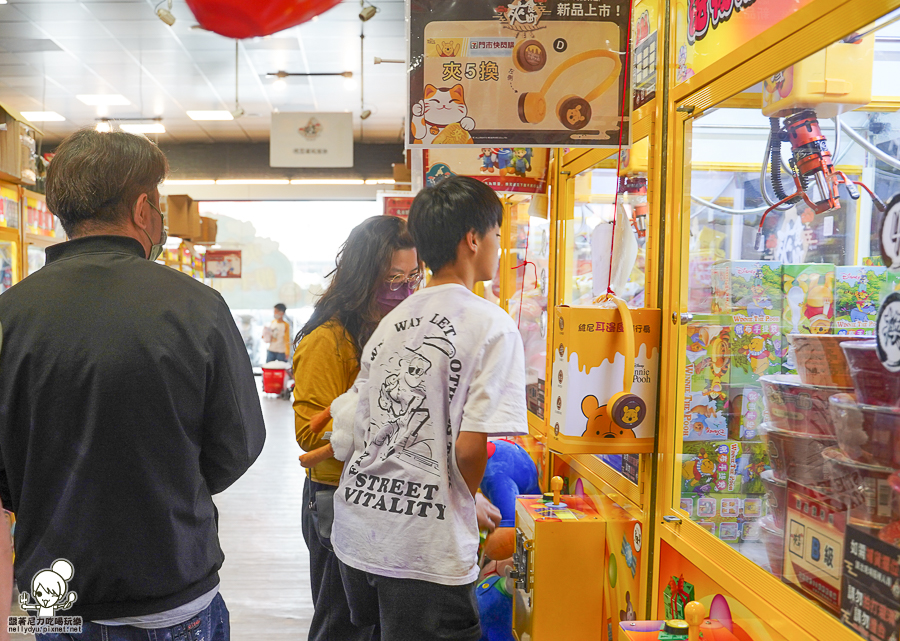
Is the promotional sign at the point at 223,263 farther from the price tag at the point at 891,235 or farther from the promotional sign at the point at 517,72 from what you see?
the price tag at the point at 891,235

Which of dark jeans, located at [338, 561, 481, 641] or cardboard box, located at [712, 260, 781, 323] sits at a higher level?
cardboard box, located at [712, 260, 781, 323]

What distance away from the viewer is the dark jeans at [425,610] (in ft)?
4.56

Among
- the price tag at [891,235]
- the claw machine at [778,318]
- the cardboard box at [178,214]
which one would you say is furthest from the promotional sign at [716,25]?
the cardboard box at [178,214]

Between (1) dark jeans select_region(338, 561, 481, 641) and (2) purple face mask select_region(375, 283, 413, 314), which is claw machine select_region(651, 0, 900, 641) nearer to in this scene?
(1) dark jeans select_region(338, 561, 481, 641)

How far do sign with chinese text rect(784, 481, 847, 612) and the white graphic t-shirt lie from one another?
1.79 feet

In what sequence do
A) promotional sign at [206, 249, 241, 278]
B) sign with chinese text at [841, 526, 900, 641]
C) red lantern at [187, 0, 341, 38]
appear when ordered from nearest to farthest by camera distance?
sign with chinese text at [841, 526, 900, 641] → red lantern at [187, 0, 341, 38] → promotional sign at [206, 249, 241, 278]

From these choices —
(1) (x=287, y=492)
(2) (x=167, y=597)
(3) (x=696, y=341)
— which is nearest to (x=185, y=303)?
(2) (x=167, y=597)


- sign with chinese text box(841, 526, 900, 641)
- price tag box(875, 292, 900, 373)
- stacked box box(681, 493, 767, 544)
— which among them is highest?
price tag box(875, 292, 900, 373)

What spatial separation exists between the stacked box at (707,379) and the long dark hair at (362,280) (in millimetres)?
844

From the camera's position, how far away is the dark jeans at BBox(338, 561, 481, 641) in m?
1.39

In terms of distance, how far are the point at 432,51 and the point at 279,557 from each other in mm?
3304

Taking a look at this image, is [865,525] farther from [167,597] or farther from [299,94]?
[299,94]

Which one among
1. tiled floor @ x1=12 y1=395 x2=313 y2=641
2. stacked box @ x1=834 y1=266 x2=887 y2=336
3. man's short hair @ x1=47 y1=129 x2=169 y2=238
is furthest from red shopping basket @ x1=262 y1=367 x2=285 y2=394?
stacked box @ x1=834 y1=266 x2=887 y2=336

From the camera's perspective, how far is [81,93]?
9320 mm
